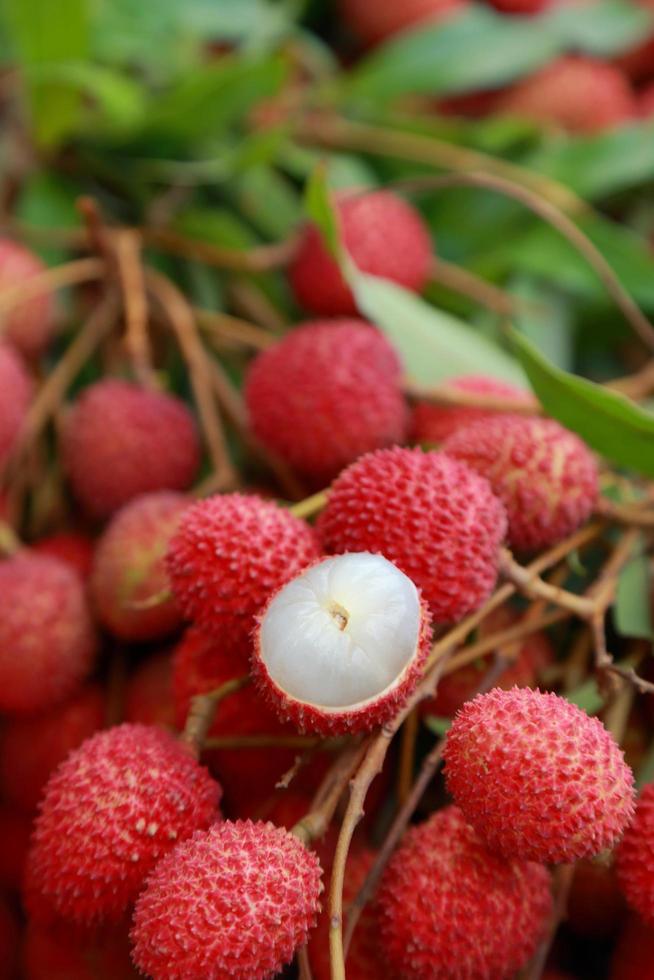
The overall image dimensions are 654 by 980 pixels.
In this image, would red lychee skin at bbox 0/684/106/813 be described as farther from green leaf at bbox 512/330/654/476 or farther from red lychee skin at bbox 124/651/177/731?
green leaf at bbox 512/330/654/476

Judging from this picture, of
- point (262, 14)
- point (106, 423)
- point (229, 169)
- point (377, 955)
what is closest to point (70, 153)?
point (229, 169)

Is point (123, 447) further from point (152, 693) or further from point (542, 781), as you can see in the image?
point (542, 781)

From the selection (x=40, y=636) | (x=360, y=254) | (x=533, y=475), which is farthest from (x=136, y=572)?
(x=360, y=254)

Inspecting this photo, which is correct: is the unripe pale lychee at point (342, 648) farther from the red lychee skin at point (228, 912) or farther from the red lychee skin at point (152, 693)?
the red lychee skin at point (152, 693)

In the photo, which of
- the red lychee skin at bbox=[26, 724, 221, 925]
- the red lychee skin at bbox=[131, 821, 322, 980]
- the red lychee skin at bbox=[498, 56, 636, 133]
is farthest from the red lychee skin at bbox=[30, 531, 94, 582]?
the red lychee skin at bbox=[498, 56, 636, 133]

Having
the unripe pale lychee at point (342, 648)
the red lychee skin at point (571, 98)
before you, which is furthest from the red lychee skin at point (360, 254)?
the unripe pale lychee at point (342, 648)

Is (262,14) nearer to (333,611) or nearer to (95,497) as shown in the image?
(95,497)

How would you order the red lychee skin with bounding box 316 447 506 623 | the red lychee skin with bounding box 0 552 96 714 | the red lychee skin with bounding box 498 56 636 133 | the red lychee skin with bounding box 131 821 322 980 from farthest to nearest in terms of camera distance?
the red lychee skin with bounding box 498 56 636 133 → the red lychee skin with bounding box 0 552 96 714 → the red lychee skin with bounding box 316 447 506 623 → the red lychee skin with bounding box 131 821 322 980
